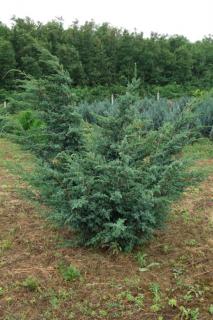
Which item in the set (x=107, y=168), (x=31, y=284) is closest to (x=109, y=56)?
(x=107, y=168)

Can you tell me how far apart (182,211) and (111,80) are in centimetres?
2147

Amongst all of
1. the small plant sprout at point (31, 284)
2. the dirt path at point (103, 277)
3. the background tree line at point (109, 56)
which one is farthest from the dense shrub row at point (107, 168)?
the background tree line at point (109, 56)

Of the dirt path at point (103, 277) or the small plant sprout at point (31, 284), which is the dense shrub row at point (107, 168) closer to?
the dirt path at point (103, 277)

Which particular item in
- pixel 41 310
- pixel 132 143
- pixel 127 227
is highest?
pixel 132 143

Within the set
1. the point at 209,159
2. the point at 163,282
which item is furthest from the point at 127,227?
the point at 209,159

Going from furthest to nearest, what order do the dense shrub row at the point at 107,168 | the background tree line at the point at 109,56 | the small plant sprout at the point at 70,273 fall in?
the background tree line at the point at 109,56 < the dense shrub row at the point at 107,168 < the small plant sprout at the point at 70,273

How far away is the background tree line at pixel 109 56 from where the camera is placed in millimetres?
22656

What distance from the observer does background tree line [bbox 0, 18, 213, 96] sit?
22.7m

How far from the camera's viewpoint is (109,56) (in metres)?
26.7

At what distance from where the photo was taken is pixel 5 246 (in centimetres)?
400

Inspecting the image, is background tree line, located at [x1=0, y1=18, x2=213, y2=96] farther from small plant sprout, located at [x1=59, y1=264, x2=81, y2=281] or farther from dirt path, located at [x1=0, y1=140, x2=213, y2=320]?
small plant sprout, located at [x1=59, y1=264, x2=81, y2=281]

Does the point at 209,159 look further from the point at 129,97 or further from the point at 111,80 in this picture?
the point at 111,80

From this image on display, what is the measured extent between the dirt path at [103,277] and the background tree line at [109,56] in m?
17.5

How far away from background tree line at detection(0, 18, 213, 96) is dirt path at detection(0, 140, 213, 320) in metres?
17.5
